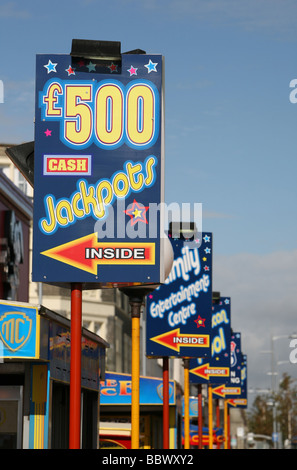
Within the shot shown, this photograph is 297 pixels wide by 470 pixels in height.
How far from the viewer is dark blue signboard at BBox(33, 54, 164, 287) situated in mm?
11102

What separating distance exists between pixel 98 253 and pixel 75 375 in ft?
4.81

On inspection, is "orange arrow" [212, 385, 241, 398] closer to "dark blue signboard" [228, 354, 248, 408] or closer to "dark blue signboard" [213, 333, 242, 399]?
"dark blue signboard" [213, 333, 242, 399]

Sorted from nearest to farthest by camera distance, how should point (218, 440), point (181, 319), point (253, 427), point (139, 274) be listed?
1. point (139, 274)
2. point (181, 319)
3. point (218, 440)
4. point (253, 427)

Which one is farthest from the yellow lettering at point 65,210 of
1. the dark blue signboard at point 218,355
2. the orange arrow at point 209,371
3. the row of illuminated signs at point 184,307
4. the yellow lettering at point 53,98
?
the orange arrow at point 209,371

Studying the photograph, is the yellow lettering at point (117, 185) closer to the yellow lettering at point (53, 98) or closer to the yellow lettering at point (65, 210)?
the yellow lettering at point (65, 210)

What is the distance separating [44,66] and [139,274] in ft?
9.06

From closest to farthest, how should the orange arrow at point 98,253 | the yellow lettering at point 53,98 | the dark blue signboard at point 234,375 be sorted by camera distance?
the orange arrow at point 98,253 → the yellow lettering at point 53,98 → the dark blue signboard at point 234,375

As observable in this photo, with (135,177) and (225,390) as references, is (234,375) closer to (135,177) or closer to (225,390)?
(225,390)

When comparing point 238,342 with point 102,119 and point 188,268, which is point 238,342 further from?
point 102,119

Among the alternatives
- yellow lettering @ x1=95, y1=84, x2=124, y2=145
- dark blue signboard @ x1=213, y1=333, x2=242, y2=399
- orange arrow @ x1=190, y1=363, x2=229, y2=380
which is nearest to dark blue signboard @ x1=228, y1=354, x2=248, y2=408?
dark blue signboard @ x1=213, y1=333, x2=242, y2=399

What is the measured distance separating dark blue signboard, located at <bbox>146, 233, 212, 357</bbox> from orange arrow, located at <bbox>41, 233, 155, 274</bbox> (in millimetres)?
9752

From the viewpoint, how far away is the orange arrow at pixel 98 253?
11.1 meters

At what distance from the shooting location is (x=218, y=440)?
157ft

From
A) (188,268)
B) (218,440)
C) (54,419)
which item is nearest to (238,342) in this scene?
(218,440)
